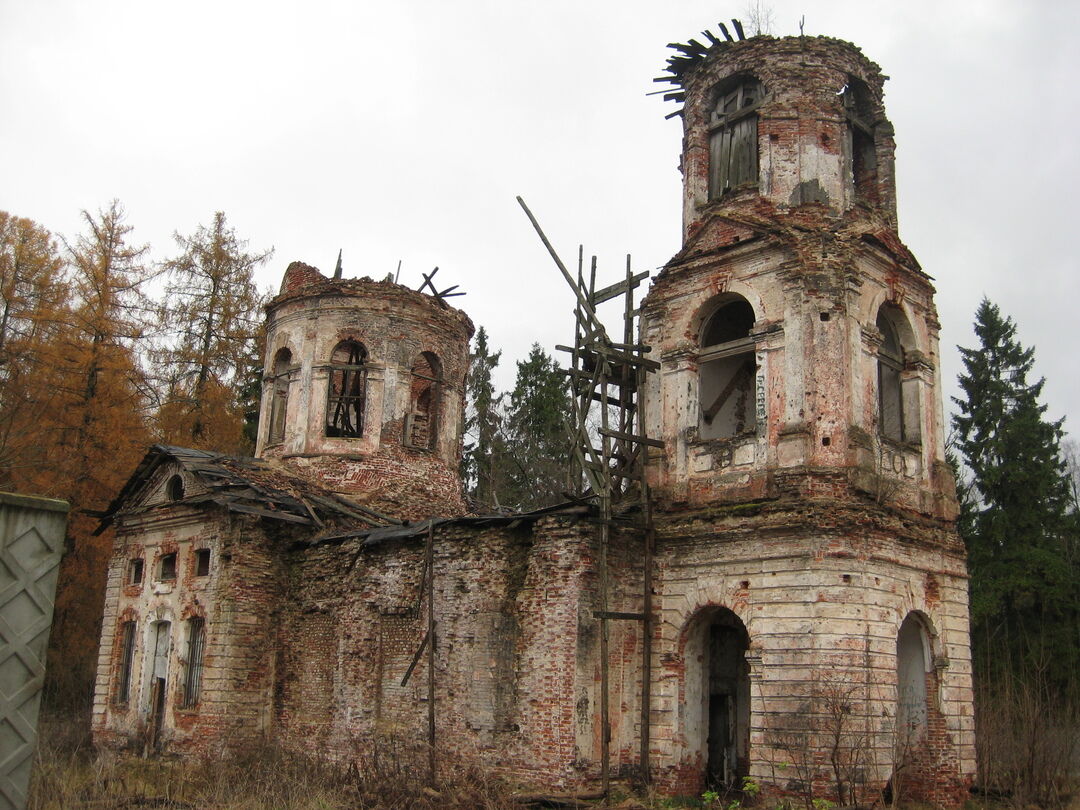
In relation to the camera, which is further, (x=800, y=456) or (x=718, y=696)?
(x=718, y=696)

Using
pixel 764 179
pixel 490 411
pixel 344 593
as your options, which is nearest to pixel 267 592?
pixel 344 593

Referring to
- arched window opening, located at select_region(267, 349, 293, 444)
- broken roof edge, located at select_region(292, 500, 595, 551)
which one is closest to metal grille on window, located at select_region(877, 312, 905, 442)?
broken roof edge, located at select_region(292, 500, 595, 551)

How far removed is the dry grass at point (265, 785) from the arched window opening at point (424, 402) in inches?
264

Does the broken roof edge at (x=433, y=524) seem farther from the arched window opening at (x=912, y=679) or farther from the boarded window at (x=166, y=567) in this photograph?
the arched window opening at (x=912, y=679)

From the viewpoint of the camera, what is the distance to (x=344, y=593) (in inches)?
604

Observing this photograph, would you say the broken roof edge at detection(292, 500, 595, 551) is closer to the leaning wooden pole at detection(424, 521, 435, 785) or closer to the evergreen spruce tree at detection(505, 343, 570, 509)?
the leaning wooden pole at detection(424, 521, 435, 785)

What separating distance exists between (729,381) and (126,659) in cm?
1129

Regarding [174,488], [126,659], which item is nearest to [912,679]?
[174,488]

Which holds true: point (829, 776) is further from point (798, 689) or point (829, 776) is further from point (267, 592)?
point (267, 592)

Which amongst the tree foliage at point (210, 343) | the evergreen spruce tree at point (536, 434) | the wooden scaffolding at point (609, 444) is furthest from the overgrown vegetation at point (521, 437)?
the wooden scaffolding at point (609, 444)

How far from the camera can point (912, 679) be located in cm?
1313

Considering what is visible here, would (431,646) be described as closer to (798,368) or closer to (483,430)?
(798,368)

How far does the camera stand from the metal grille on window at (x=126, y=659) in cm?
1725

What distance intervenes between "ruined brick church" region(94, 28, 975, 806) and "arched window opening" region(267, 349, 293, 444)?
2169mm
